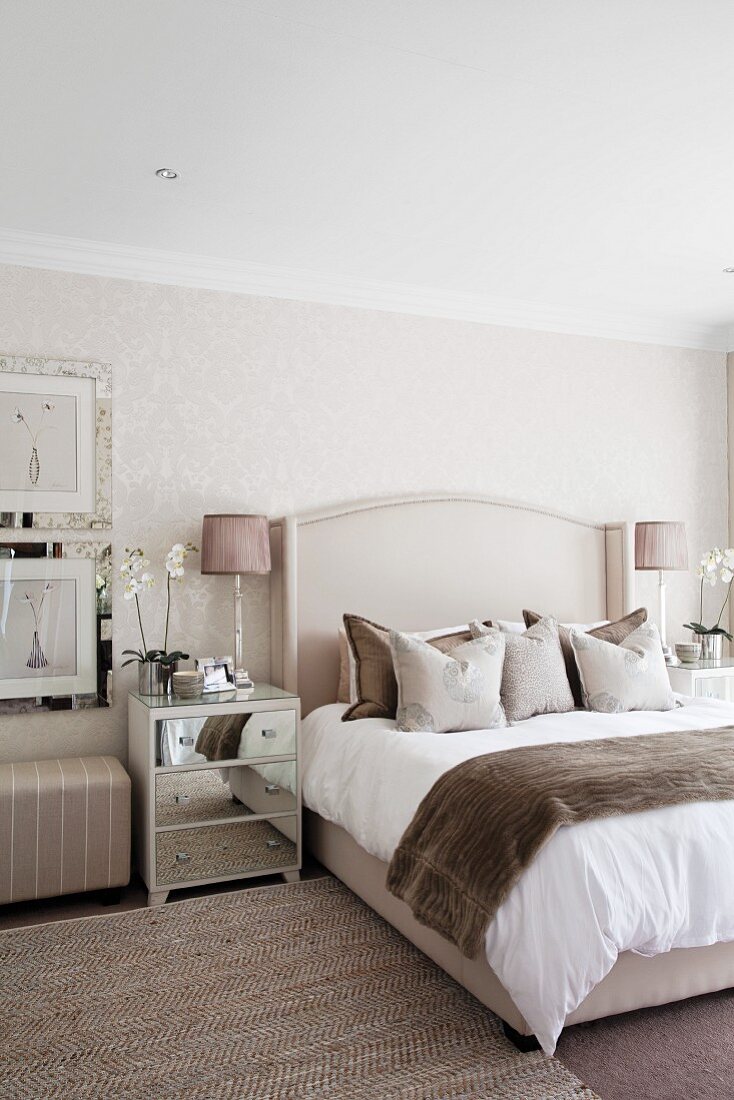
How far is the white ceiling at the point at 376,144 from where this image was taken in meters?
2.28

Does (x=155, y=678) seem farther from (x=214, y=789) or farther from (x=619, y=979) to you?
(x=619, y=979)

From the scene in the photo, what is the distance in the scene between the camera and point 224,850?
3.44m

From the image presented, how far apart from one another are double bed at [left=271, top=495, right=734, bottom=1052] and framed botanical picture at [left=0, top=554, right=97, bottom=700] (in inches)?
33.0

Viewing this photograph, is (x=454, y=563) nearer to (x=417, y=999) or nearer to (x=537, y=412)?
(x=537, y=412)

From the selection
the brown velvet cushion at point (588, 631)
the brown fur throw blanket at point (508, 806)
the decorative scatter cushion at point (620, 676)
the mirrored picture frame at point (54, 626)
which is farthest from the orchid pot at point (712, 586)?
the mirrored picture frame at point (54, 626)

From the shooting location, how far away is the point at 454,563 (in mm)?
4410

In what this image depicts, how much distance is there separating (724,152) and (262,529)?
2.24 meters

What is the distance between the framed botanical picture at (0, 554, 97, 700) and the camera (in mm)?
3654

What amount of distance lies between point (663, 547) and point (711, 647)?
0.59 metres

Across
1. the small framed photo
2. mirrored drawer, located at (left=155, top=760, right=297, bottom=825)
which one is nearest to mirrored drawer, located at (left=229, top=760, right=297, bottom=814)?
mirrored drawer, located at (left=155, top=760, right=297, bottom=825)

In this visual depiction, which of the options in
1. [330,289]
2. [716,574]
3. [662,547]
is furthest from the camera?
[716,574]

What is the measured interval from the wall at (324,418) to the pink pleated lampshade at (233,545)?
0.26 metres

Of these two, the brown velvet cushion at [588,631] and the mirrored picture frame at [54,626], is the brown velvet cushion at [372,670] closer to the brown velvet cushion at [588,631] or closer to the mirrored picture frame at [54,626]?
the brown velvet cushion at [588,631]

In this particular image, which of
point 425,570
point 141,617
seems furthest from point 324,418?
point 141,617
